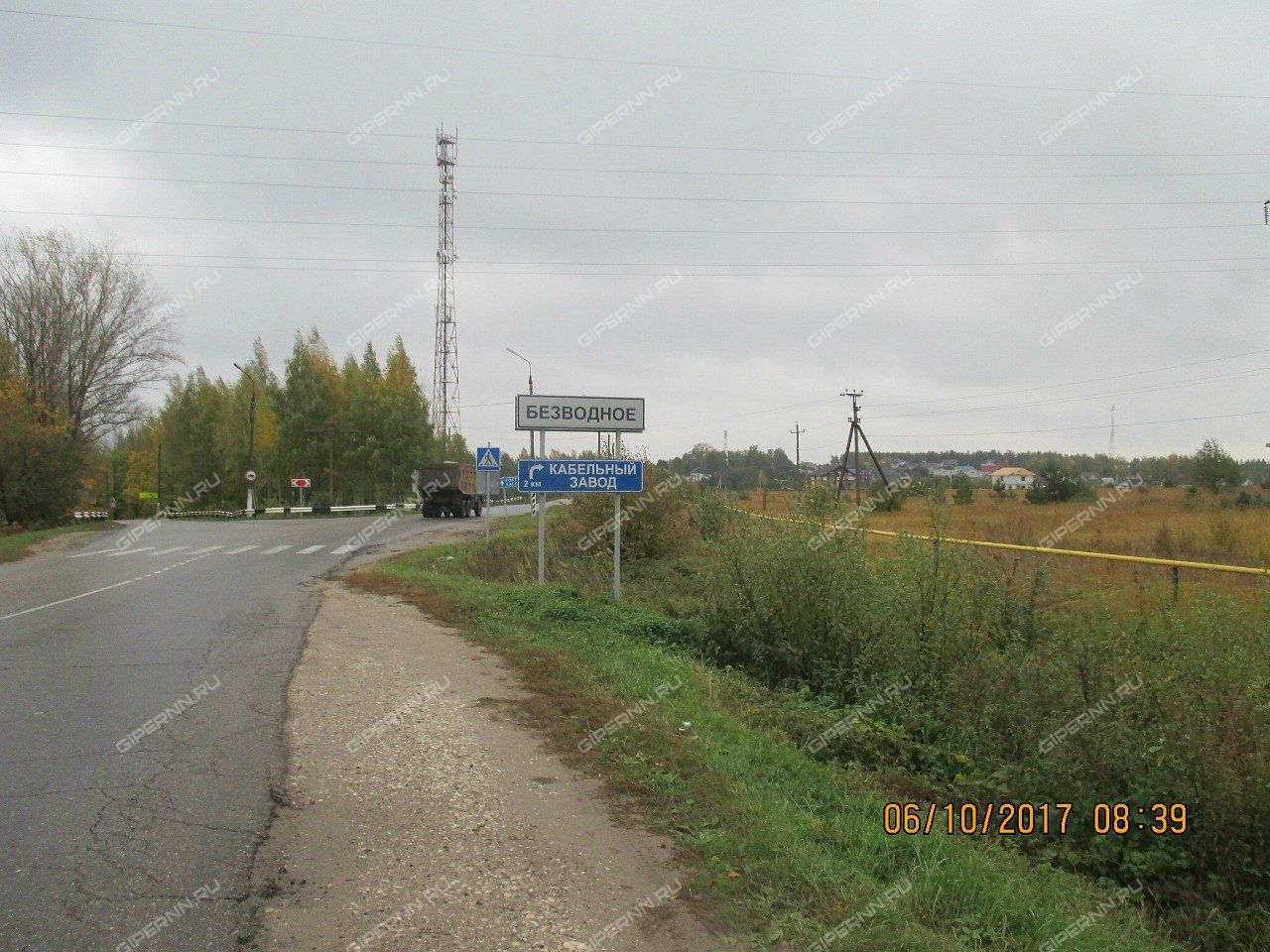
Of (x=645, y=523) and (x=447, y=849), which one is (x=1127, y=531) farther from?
(x=447, y=849)

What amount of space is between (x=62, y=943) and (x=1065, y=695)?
7.38 metres

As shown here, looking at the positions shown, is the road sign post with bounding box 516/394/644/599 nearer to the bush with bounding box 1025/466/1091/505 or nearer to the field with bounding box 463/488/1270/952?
the field with bounding box 463/488/1270/952

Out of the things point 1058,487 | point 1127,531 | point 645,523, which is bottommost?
point 1127,531

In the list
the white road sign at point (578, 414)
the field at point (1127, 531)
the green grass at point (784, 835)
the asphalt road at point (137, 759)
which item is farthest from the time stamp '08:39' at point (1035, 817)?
the white road sign at point (578, 414)

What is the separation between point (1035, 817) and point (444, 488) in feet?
131

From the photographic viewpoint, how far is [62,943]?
3.48m

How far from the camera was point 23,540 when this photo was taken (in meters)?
25.9

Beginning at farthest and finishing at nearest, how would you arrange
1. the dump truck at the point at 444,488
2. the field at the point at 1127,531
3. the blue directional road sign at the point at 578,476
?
the dump truck at the point at 444,488
the blue directional road sign at the point at 578,476
the field at the point at 1127,531

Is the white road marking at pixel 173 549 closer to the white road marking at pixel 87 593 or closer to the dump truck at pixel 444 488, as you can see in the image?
the white road marking at pixel 87 593

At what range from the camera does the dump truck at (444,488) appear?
43625mm

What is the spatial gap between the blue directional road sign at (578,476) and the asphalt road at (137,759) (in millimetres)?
4106

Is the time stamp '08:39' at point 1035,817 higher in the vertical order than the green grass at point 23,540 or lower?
lower

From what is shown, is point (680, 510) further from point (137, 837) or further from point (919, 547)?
point (137, 837)

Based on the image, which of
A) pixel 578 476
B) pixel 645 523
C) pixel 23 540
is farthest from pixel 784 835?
pixel 23 540
